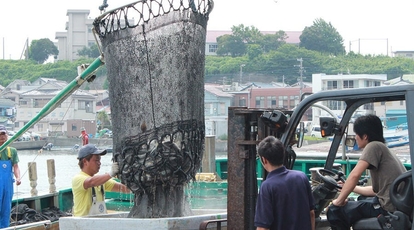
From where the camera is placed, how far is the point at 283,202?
484 centimetres

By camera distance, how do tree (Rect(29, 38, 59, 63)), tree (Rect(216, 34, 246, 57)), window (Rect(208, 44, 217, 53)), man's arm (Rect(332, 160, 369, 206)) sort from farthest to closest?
1. tree (Rect(29, 38, 59, 63))
2. window (Rect(208, 44, 217, 53))
3. tree (Rect(216, 34, 246, 57))
4. man's arm (Rect(332, 160, 369, 206))

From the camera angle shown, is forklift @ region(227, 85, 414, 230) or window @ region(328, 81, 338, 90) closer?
forklift @ region(227, 85, 414, 230)

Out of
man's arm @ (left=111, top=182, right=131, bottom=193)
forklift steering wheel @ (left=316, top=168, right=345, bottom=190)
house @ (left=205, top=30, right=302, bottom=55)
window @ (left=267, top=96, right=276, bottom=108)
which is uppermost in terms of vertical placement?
house @ (left=205, top=30, right=302, bottom=55)

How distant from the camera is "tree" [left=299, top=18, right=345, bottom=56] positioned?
86938mm

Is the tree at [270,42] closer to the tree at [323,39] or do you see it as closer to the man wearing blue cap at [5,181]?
the tree at [323,39]

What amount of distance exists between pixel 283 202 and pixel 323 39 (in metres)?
84.3

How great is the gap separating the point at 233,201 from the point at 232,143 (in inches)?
17.8

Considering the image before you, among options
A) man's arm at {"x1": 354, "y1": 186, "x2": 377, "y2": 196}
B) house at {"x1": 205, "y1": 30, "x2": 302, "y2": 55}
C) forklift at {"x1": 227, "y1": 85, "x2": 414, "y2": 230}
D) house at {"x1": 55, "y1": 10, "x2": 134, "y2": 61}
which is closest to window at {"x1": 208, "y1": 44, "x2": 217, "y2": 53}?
house at {"x1": 205, "y1": 30, "x2": 302, "y2": 55}

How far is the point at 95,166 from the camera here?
681 centimetres

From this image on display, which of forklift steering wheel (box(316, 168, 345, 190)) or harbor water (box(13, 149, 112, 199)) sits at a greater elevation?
forklift steering wheel (box(316, 168, 345, 190))

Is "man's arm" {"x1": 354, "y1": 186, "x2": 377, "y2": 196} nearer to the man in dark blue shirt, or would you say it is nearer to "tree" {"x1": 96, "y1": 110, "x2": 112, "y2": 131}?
the man in dark blue shirt

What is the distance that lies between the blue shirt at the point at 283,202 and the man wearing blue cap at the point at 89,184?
80.1 inches

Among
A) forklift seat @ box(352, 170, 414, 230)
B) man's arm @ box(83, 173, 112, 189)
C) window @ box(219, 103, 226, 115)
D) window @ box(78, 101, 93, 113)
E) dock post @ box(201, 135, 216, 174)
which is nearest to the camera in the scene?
forklift seat @ box(352, 170, 414, 230)

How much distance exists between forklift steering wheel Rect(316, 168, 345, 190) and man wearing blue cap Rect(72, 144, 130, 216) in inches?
75.4
